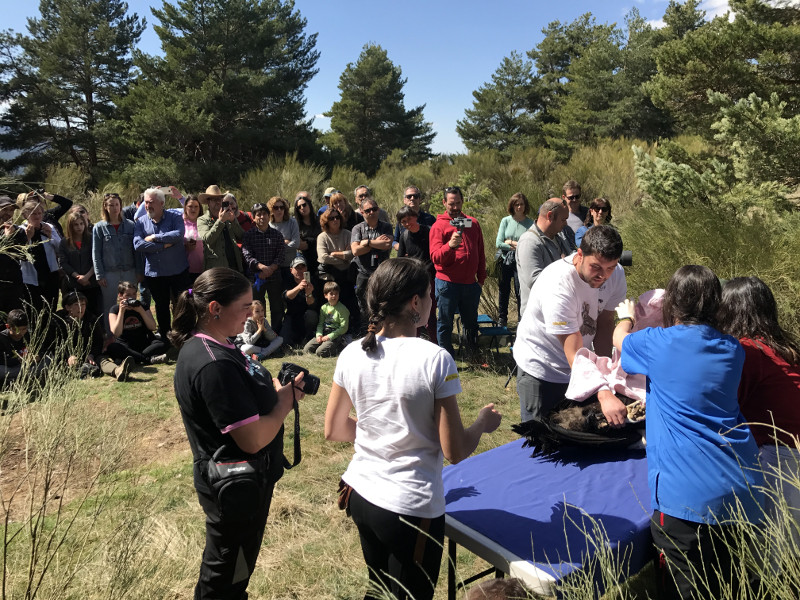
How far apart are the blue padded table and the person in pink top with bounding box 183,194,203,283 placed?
4965 millimetres

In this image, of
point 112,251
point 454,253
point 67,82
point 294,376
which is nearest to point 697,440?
point 294,376

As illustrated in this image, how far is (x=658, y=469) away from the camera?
1.86 metres

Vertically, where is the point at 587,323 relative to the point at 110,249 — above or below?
below

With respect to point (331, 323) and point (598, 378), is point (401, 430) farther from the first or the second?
point (331, 323)

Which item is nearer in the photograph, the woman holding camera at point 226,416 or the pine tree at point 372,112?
the woman holding camera at point 226,416

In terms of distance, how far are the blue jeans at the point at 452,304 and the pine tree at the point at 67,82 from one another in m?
18.9

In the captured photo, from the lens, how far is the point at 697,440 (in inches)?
69.5

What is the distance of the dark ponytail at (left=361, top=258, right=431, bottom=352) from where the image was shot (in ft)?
5.54

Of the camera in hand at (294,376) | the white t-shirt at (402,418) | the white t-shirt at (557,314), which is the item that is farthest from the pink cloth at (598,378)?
the camera in hand at (294,376)

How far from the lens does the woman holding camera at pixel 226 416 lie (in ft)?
5.90

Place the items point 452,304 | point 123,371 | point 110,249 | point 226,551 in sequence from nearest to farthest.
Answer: point 226,551, point 452,304, point 123,371, point 110,249

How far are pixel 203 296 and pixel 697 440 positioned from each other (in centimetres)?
170

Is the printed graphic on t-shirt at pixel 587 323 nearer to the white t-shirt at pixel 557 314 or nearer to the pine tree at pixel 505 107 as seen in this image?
the white t-shirt at pixel 557 314

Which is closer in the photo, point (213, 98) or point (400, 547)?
point (400, 547)
